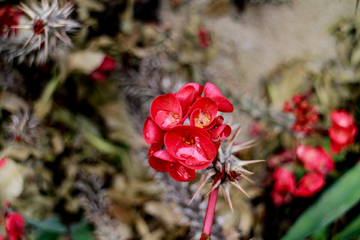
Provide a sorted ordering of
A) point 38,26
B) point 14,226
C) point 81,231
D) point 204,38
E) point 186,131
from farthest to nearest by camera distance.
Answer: point 204,38 < point 81,231 < point 14,226 < point 38,26 < point 186,131

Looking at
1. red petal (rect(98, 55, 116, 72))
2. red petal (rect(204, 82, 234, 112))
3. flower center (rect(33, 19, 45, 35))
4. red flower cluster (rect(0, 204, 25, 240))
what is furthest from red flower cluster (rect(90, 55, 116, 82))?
red petal (rect(204, 82, 234, 112))

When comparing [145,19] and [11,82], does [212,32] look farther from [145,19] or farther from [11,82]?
[11,82]

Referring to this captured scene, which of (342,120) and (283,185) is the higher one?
(342,120)

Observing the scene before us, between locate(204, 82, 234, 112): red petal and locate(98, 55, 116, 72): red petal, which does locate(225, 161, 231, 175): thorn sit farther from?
locate(98, 55, 116, 72): red petal

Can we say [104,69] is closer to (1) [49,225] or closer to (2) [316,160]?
(1) [49,225]

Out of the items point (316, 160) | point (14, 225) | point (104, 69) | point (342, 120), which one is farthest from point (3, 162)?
point (342, 120)

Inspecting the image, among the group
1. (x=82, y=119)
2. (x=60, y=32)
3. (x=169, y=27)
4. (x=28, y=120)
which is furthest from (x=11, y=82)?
(x=169, y=27)

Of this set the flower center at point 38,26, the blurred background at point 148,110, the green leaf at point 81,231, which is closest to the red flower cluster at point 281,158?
the blurred background at point 148,110

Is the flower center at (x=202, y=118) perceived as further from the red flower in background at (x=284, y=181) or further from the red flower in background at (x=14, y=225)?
the red flower in background at (x=14, y=225)

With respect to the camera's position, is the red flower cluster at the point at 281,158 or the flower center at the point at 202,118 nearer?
the flower center at the point at 202,118
